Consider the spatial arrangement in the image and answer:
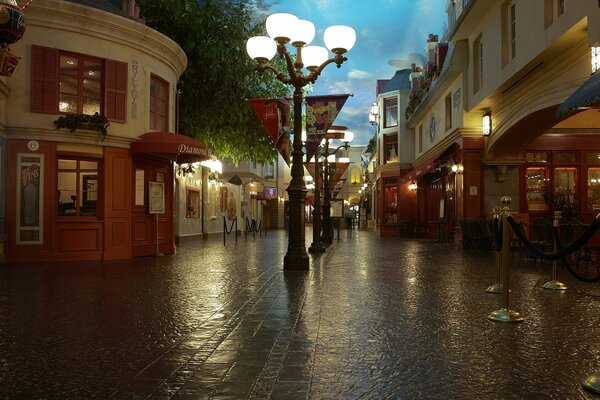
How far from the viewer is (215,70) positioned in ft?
64.3

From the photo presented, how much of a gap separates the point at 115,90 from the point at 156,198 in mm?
3034

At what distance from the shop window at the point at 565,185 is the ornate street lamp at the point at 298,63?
11.1m

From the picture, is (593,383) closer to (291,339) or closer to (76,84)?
(291,339)

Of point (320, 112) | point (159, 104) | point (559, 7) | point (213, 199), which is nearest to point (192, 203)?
point (213, 199)

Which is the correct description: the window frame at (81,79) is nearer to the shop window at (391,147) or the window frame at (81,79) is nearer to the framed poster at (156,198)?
the framed poster at (156,198)

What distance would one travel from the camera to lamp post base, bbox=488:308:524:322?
582cm

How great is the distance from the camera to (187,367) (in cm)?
409

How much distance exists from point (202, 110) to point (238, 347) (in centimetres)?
1706

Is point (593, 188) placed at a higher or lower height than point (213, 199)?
higher

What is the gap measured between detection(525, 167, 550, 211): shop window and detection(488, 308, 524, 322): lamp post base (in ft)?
45.5

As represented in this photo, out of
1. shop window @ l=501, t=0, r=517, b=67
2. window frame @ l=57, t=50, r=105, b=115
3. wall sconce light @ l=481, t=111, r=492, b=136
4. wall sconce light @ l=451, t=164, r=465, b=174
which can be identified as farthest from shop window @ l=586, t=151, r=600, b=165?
window frame @ l=57, t=50, r=105, b=115

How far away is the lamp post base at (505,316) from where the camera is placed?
582cm

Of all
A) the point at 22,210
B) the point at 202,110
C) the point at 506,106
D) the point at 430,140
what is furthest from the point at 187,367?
the point at 430,140

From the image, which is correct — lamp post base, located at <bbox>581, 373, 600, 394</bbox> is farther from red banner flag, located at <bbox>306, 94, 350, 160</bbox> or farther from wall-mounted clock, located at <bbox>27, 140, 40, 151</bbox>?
wall-mounted clock, located at <bbox>27, 140, 40, 151</bbox>
